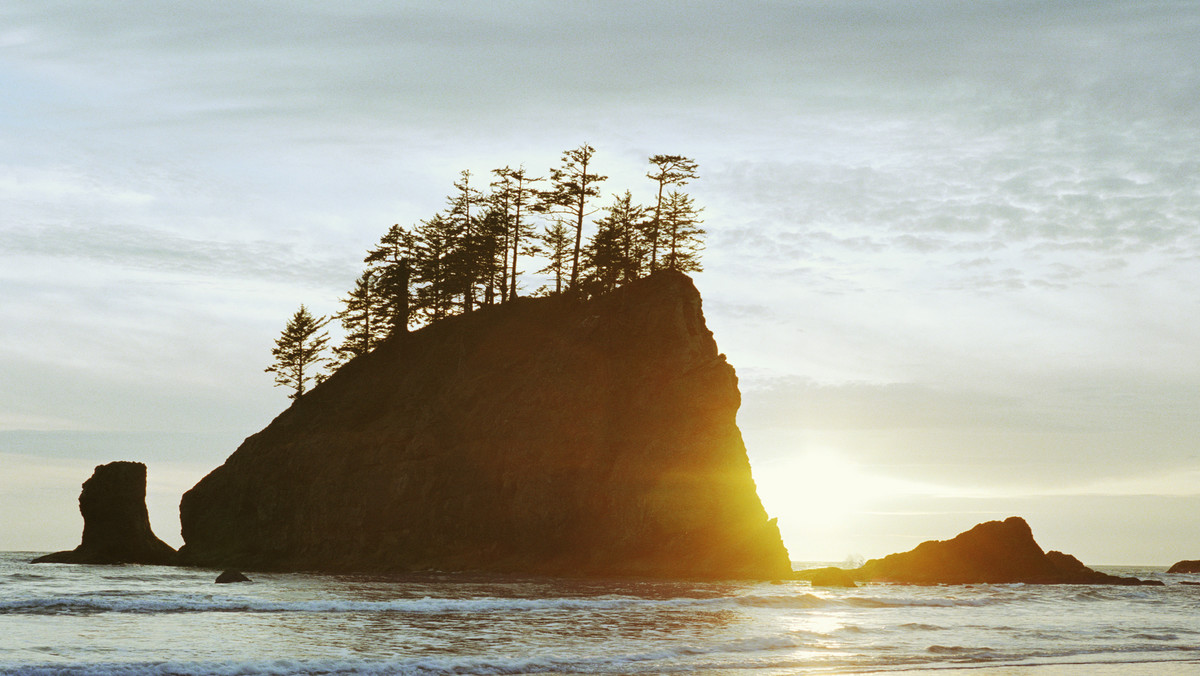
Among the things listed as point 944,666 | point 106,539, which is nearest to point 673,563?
point 944,666

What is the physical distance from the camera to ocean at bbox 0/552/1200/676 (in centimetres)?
2378

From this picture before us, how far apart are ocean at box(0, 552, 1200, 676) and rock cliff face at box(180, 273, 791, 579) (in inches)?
354

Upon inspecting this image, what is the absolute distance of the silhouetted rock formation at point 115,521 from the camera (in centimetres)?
7675

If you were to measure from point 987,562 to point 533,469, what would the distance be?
4286 cm

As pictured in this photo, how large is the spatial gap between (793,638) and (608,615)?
733 centimetres

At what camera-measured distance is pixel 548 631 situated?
30.0 meters

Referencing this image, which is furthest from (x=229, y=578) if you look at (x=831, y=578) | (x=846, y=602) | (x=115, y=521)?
(x=115, y=521)

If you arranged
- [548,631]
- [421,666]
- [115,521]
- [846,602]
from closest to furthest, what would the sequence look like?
[421,666] < [548,631] < [846,602] < [115,521]

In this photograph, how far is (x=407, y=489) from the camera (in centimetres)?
6469

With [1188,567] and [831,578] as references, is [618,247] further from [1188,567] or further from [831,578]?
[1188,567]

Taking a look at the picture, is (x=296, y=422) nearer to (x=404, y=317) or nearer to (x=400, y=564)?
(x=404, y=317)

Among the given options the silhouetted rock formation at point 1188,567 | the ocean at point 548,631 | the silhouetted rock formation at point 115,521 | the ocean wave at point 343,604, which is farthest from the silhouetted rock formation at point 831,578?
the silhouetted rock formation at point 1188,567

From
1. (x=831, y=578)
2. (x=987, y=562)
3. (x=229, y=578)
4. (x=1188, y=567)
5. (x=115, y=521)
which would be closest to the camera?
(x=229, y=578)

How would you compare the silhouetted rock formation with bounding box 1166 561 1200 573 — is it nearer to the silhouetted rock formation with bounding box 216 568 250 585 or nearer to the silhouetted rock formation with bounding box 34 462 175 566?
the silhouetted rock formation with bounding box 34 462 175 566
